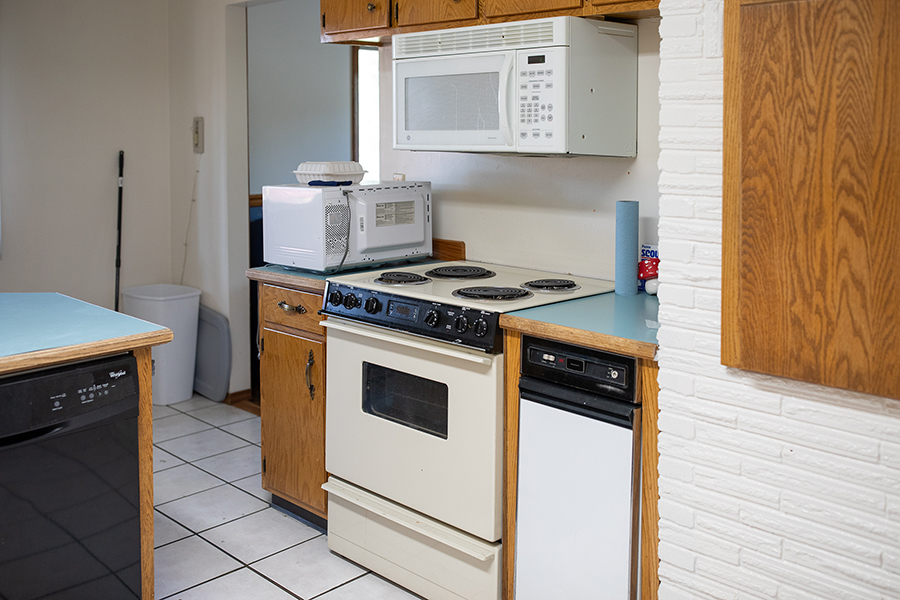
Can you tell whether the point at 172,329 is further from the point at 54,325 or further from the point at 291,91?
the point at 54,325

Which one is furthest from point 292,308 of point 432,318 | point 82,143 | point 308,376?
point 82,143

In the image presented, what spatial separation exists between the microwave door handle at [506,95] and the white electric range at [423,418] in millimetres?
475

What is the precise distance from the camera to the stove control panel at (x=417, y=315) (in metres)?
2.24

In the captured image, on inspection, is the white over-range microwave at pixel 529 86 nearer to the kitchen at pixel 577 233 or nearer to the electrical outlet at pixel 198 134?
the kitchen at pixel 577 233

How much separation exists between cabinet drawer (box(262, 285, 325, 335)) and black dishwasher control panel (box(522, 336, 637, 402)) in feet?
2.98

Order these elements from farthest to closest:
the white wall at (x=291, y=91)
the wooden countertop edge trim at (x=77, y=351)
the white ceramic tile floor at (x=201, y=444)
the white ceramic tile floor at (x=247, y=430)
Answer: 1. the white wall at (x=291, y=91)
2. the white ceramic tile floor at (x=247, y=430)
3. the white ceramic tile floor at (x=201, y=444)
4. the wooden countertop edge trim at (x=77, y=351)

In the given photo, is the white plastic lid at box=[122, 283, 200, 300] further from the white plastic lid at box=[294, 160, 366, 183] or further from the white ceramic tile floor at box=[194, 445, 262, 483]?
the white plastic lid at box=[294, 160, 366, 183]

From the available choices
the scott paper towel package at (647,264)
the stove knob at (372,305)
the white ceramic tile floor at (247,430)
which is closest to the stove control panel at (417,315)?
the stove knob at (372,305)

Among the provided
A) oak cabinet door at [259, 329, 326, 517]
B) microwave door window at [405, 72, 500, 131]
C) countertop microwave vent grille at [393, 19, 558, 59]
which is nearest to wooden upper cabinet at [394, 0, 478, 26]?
countertop microwave vent grille at [393, 19, 558, 59]

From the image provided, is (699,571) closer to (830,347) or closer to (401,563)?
(830,347)

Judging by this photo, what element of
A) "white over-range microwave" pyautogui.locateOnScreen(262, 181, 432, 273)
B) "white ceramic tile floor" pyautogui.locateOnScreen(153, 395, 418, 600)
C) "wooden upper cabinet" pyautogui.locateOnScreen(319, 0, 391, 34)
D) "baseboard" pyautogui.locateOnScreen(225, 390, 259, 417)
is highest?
"wooden upper cabinet" pyautogui.locateOnScreen(319, 0, 391, 34)

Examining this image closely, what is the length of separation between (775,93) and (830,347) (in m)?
0.49

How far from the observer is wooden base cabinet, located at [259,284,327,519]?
2.87 metres

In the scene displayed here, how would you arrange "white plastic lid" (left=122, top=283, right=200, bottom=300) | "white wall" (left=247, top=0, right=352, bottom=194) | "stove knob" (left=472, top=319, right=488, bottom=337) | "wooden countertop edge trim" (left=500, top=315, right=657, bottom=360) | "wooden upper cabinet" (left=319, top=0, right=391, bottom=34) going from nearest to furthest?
"wooden countertop edge trim" (left=500, top=315, right=657, bottom=360) → "stove knob" (left=472, top=319, right=488, bottom=337) → "wooden upper cabinet" (left=319, top=0, right=391, bottom=34) → "white plastic lid" (left=122, top=283, right=200, bottom=300) → "white wall" (left=247, top=0, right=352, bottom=194)
